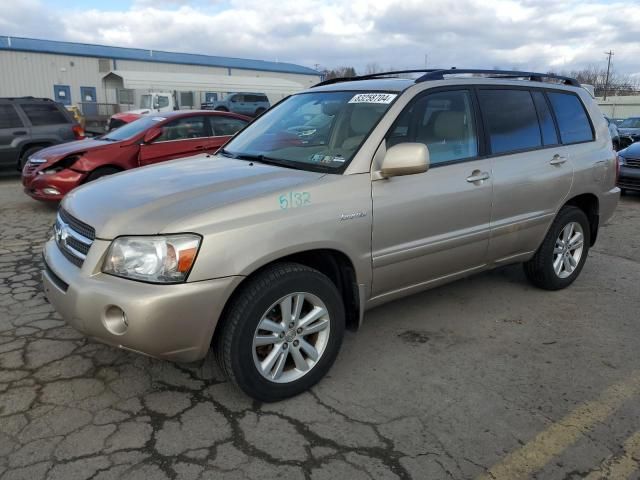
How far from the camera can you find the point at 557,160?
4.31 m

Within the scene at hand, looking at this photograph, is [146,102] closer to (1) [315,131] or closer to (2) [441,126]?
(1) [315,131]

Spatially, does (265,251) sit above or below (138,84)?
below

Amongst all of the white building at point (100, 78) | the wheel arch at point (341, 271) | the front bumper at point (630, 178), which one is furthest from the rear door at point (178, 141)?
the white building at point (100, 78)

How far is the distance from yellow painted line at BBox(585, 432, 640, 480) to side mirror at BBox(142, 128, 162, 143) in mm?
7302

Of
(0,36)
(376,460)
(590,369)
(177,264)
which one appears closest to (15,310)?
(177,264)

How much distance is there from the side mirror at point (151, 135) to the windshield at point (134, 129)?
5.7 inches

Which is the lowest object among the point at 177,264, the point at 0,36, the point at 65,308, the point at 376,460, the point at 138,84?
the point at 376,460

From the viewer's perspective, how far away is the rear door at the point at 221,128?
874cm

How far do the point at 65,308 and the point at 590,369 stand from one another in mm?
3132

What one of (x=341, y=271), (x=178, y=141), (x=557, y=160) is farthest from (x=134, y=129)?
(x=557, y=160)

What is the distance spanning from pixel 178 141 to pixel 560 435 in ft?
23.4

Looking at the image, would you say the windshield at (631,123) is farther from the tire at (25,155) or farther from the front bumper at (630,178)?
the tire at (25,155)

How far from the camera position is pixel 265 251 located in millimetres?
2695

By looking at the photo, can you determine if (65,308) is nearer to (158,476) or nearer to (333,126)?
(158,476)
